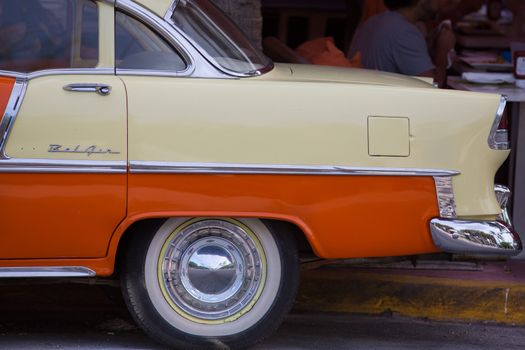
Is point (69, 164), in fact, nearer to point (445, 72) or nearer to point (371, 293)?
point (371, 293)

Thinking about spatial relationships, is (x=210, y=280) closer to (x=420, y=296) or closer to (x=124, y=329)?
(x=124, y=329)

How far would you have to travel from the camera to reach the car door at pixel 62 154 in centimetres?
519

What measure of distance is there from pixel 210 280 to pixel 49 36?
1.38 m

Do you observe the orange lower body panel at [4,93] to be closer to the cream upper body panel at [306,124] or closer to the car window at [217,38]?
the cream upper body panel at [306,124]

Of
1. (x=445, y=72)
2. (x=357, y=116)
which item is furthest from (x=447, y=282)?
(x=445, y=72)

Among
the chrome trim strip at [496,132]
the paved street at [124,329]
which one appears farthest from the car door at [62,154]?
the chrome trim strip at [496,132]

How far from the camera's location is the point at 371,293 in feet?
21.8

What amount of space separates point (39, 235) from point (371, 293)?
219cm

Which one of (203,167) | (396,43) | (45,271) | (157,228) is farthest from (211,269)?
(396,43)

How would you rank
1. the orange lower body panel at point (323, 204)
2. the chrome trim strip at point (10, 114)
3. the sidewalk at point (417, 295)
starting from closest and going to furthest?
the chrome trim strip at point (10, 114) → the orange lower body panel at point (323, 204) → the sidewalk at point (417, 295)

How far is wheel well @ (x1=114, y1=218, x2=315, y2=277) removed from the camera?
17.8 feet

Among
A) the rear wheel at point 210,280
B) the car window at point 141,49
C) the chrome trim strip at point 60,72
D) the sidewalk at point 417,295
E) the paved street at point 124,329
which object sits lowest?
the paved street at point 124,329

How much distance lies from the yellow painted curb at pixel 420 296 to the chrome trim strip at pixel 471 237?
1233mm

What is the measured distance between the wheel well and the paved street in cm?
49
